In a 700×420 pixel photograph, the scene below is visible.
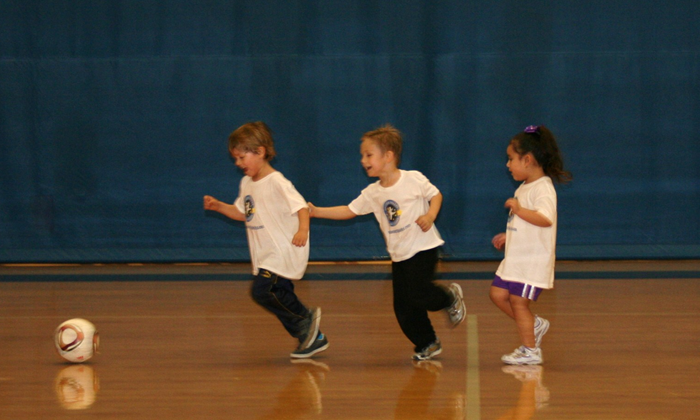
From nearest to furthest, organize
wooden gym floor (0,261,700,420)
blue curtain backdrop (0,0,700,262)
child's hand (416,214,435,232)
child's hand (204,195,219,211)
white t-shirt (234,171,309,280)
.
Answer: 1. wooden gym floor (0,261,700,420)
2. child's hand (416,214,435,232)
3. white t-shirt (234,171,309,280)
4. child's hand (204,195,219,211)
5. blue curtain backdrop (0,0,700,262)

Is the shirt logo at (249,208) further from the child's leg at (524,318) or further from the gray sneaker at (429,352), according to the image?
the child's leg at (524,318)

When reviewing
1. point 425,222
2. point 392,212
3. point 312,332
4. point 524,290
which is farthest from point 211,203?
point 524,290

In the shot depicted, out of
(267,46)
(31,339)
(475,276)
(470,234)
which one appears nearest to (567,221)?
(470,234)

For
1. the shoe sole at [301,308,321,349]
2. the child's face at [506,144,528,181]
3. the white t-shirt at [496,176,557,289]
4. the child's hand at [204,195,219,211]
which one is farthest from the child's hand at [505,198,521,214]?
the child's hand at [204,195,219,211]

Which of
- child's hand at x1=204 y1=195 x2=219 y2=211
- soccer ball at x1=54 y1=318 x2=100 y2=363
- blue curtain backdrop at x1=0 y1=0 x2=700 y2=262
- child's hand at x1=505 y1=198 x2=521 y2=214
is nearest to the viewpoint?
child's hand at x1=505 y1=198 x2=521 y2=214

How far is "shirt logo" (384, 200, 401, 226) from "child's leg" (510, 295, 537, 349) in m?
0.64

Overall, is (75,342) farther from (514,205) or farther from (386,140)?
(514,205)

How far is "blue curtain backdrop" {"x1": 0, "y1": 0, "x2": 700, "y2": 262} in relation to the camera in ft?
26.3

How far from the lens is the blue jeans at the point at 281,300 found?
408 centimetres

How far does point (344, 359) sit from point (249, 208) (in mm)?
869

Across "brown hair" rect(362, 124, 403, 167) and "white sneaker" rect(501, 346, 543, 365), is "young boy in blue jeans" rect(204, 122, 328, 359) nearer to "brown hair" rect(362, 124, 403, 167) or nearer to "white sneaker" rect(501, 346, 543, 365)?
"brown hair" rect(362, 124, 403, 167)

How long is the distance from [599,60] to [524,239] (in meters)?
4.62

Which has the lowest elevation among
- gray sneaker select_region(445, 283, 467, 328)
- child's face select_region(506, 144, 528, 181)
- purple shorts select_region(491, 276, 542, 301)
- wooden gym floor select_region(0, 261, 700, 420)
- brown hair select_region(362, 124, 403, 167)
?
wooden gym floor select_region(0, 261, 700, 420)

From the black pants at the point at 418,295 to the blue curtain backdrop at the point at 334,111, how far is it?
4.05 meters
